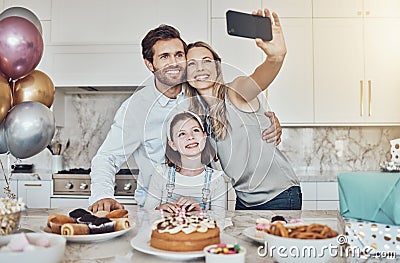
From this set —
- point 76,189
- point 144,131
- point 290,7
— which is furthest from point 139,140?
point 290,7

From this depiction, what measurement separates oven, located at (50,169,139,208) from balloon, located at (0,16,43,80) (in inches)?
60.9

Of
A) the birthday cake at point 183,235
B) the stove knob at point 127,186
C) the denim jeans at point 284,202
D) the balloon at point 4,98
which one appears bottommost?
the stove knob at point 127,186

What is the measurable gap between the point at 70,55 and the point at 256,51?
4.44ft

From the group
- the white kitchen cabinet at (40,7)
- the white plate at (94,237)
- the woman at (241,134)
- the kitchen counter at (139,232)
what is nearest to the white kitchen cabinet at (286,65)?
the woman at (241,134)

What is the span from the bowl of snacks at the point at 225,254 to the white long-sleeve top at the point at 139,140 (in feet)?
3.15

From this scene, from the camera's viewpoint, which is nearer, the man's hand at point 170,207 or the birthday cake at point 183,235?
the birthday cake at point 183,235

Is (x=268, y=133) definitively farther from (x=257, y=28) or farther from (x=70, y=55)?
(x=70, y=55)

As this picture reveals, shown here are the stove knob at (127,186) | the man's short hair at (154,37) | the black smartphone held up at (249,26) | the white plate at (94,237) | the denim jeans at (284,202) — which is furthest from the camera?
the stove knob at (127,186)

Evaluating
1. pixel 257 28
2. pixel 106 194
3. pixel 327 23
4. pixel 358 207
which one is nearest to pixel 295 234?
pixel 358 207

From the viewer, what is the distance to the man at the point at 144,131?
184 centimetres

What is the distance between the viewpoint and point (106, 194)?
180 cm

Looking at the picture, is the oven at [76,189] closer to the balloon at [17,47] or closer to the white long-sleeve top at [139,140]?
the white long-sleeve top at [139,140]

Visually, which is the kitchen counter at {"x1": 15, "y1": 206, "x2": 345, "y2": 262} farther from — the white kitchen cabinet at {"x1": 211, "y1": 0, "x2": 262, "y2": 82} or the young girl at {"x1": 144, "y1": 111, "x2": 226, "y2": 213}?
the white kitchen cabinet at {"x1": 211, "y1": 0, "x2": 262, "y2": 82}

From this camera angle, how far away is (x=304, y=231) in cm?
93
